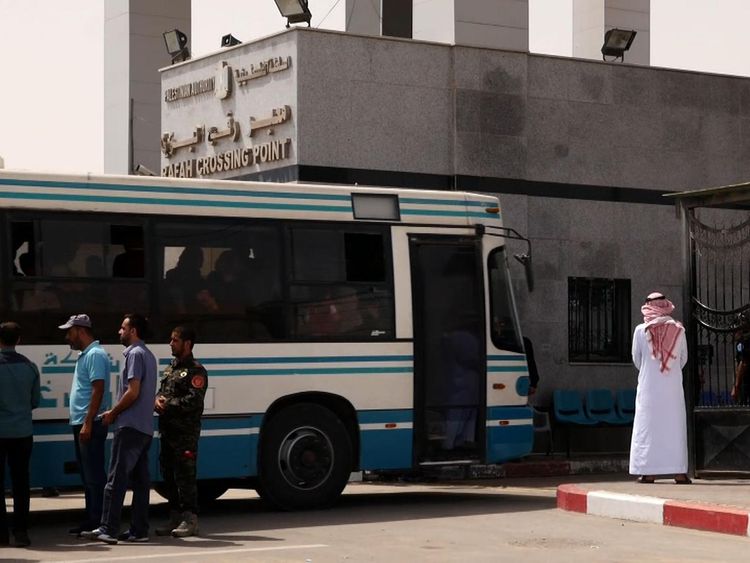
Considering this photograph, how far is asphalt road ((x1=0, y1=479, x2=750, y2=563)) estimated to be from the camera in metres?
11.9

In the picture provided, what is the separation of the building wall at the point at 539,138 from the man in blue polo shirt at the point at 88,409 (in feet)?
26.2

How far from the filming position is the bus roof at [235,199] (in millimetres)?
14219

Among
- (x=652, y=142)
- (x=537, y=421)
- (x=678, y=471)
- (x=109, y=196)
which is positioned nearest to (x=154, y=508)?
(x=109, y=196)

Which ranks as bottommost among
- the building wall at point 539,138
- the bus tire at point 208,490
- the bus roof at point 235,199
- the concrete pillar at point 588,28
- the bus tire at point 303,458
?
the bus tire at point 208,490

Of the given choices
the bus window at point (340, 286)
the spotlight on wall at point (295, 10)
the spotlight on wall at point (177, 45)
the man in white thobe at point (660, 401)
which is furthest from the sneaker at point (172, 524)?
the spotlight on wall at point (177, 45)

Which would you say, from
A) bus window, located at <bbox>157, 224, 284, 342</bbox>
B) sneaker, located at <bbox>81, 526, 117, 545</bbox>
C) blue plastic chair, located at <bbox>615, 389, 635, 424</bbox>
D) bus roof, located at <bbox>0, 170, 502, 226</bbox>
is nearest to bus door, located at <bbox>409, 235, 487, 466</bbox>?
bus roof, located at <bbox>0, 170, 502, 226</bbox>

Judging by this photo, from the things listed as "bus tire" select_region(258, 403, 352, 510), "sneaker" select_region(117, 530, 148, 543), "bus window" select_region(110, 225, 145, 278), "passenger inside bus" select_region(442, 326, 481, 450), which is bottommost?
"sneaker" select_region(117, 530, 148, 543)

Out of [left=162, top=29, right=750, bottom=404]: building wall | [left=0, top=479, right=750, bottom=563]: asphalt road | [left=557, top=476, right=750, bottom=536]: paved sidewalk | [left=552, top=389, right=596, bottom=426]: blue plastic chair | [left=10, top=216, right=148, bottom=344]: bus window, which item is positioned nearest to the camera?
[left=0, top=479, right=750, bottom=563]: asphalt road

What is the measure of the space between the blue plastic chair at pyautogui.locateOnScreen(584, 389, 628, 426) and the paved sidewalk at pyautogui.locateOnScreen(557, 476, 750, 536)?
546cm

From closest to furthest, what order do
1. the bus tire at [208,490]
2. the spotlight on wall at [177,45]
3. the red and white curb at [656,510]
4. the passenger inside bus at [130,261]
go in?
the red and white curb at [656,510] → the passenger inside bus at [130,261] → the bus tire at [208,490] → the spotlight on wall at [177,45]

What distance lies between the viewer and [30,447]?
12859mm

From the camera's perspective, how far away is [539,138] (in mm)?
22719

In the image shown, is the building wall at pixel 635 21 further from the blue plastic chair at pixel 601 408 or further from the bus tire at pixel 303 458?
the bus tire at pixel 303 458

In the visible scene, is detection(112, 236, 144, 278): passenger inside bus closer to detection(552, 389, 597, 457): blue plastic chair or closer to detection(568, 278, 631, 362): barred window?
detection(552, 389, 597, 457): blue plastic chair
